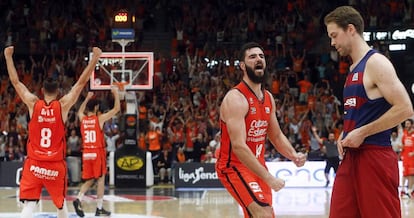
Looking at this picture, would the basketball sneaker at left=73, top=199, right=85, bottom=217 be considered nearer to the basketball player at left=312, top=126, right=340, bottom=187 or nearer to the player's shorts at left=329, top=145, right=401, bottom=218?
the player's shorts at left=329, top=145, right=401, bottom=218

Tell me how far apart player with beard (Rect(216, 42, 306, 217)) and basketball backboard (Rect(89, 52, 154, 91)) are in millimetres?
10365

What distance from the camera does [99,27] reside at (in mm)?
24969

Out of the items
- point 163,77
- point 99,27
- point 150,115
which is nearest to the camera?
point 150,115

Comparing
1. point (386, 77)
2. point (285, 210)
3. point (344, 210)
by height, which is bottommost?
point (285, 210)

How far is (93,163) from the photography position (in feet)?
38.3

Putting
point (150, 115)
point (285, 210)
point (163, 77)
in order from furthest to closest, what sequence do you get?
1. point (163, 77)
2. point (150, 115)
3. point (285, 210)

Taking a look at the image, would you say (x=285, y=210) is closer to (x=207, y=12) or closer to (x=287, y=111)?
→ (x=287, y=111)

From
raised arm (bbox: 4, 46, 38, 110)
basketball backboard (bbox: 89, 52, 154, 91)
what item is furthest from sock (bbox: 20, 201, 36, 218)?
basketball backboard (bbox: 89, 52, 154, 91)

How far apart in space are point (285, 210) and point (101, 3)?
16.5m

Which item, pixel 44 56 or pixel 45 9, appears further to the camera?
pixel 45 9

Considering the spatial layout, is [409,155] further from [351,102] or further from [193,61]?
[193,61]

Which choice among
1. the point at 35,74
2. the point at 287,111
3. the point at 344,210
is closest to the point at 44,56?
the point at 35,74

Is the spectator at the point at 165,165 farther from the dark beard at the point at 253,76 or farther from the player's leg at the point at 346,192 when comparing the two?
the player's leg at the point at 346,192

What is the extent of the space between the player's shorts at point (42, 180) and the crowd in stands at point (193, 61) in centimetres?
1046
